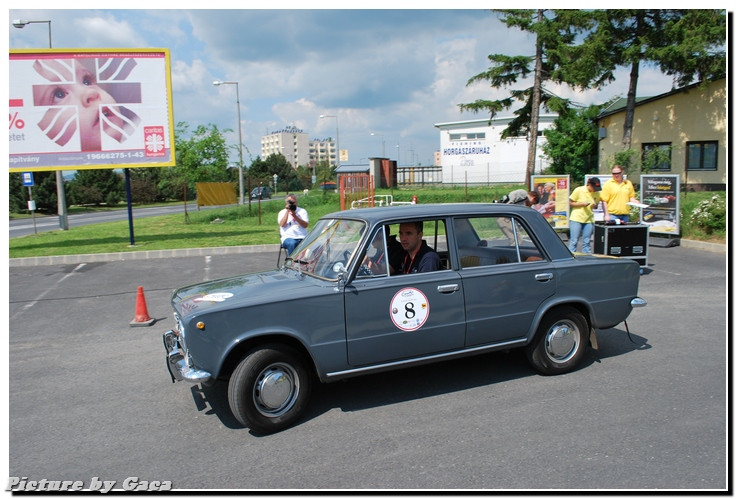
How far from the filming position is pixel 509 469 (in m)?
3.60

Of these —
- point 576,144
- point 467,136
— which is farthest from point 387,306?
point 467,136

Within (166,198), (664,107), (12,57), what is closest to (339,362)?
(12,57)

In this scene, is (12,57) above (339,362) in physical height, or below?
above

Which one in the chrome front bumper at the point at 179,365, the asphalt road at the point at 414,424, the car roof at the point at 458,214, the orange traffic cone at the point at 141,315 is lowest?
the asphalt road at the point at 414,424

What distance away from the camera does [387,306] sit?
4.54 metres

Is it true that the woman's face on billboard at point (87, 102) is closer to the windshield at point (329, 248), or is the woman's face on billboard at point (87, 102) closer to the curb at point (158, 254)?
the curb at point (158, 254)

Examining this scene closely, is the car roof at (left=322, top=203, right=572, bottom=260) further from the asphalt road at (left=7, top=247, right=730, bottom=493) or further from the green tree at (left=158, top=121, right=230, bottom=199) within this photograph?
the green tree at (left=158, top=121, right=230, bottom=199)

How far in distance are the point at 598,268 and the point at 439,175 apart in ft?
153

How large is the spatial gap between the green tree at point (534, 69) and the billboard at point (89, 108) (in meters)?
16.4

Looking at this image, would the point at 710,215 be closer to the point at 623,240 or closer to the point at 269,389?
the point at 623,240

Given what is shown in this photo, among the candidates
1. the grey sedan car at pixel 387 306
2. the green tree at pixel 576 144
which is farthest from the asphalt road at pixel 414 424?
the green tree at pixel 576 144

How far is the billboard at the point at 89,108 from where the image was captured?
14906mm

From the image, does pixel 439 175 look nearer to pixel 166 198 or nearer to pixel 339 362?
pixel 166 198

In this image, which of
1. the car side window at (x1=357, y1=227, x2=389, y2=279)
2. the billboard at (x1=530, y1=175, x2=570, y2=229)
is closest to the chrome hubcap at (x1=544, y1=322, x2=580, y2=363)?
the car side window at (x1=357, y1=227, x2=389, y2=279)
